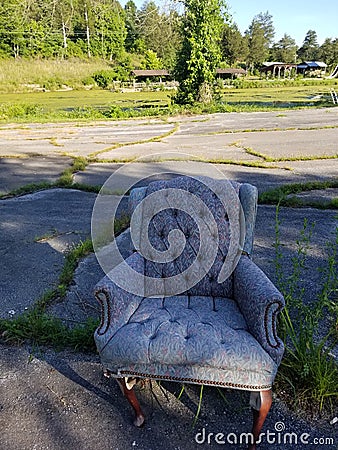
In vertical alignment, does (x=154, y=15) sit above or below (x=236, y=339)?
above

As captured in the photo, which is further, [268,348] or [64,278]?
[64,278]

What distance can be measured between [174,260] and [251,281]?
60cm

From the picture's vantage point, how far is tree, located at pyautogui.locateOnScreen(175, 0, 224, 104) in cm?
1725

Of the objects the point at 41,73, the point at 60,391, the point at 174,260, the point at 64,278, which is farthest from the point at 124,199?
the point at 41,73

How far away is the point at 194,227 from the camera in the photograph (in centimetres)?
240

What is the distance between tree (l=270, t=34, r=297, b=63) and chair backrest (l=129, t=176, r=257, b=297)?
82.7 m

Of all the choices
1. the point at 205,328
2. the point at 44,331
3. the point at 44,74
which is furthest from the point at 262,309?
the point at 44,74

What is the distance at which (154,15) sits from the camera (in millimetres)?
15781

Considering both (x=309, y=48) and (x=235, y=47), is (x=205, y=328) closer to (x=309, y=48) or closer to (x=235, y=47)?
(x=235, y=47)

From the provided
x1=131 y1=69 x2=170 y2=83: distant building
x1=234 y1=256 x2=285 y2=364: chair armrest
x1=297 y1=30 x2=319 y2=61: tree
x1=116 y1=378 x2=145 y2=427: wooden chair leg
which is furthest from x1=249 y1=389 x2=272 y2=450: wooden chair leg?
x1=297 y1=30 x2=319 y2=61: tree

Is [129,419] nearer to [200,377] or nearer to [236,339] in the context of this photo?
[200,377]

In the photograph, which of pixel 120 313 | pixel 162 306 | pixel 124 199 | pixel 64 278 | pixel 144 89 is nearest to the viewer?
pixel 120 313

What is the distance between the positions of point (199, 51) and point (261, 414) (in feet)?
59.9

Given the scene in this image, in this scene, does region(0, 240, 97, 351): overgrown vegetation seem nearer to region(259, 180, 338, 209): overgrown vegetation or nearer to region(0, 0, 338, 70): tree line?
region(259, 180, 338, 209): overgrown vegetation
